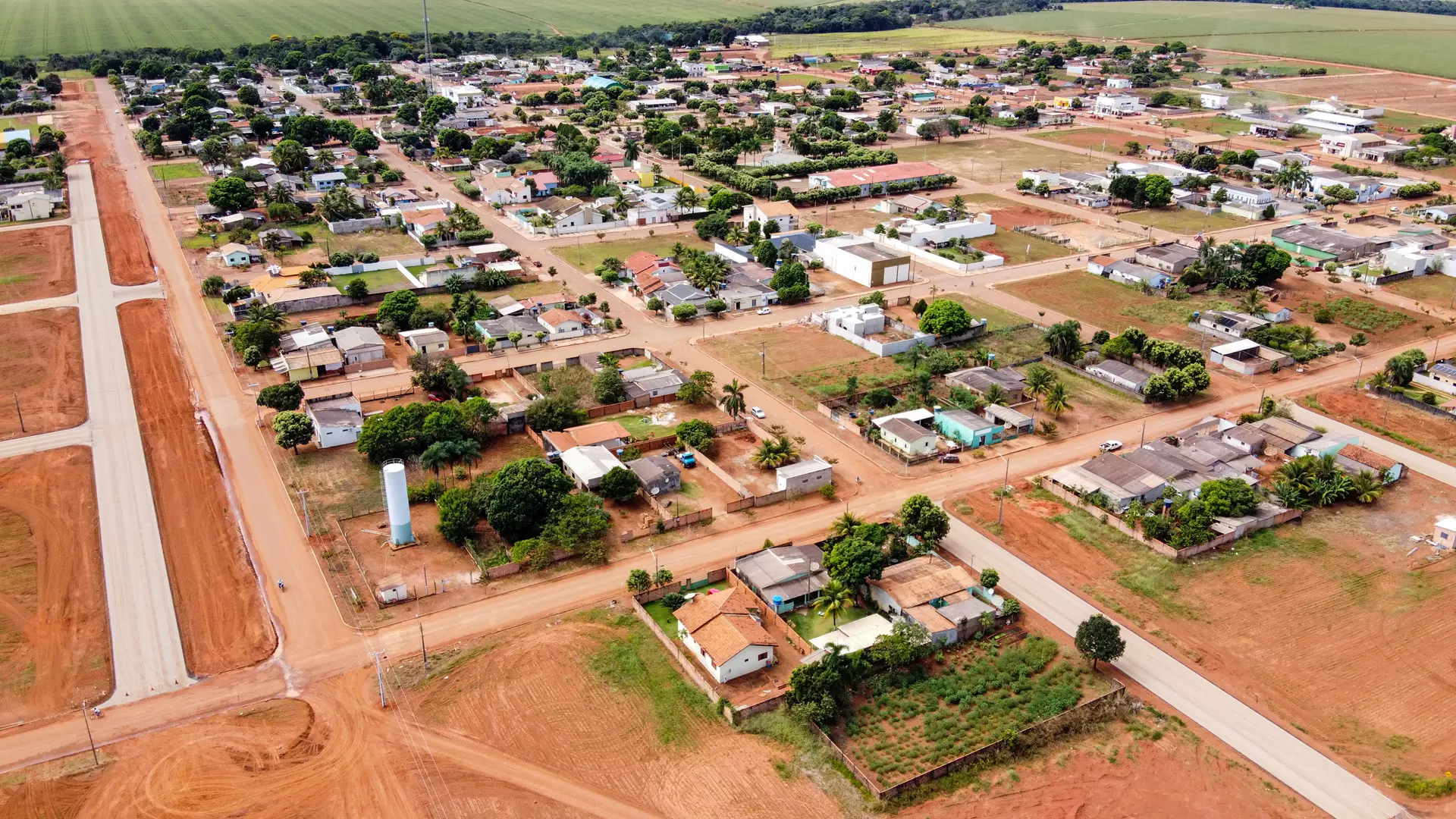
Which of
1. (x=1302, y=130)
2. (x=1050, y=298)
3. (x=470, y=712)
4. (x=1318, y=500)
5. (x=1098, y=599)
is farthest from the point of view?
(x=1302, y=130)

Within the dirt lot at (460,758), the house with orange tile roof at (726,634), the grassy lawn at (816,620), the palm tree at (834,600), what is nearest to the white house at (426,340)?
the dirt lot at (460,758)

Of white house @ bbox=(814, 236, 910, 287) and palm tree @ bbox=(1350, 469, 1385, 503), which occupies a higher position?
white house @ bbox=(814, 236, 910, 287)

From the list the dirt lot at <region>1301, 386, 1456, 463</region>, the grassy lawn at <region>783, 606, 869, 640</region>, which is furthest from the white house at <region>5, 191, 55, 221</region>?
the dirt lot at <region>1301, 386, 1456, 463</region>

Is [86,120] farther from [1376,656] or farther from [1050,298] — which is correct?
[1376,656]

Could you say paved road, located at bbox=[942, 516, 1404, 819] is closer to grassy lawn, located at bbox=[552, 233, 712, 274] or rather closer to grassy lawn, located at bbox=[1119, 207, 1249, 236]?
grassy lawn, located at bbox=[552, 233, 712, 274]

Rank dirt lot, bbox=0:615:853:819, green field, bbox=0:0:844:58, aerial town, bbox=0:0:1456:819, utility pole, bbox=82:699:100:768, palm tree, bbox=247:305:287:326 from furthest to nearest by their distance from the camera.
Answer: green field, bbox=0:0:844:58 → palm tree, bbox=247:305:287:326 → aerial town, bbox=0:0:1456:819 → utility pole, bbox=82:699:100:768 → dirt lot, bbox=0:615:853:819

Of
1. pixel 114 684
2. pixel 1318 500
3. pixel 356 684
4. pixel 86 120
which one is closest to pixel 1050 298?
pixel 1318 500

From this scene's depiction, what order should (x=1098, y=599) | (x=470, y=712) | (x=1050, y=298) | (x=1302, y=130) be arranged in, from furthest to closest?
1. (x=1302, y=130)
2. (x=1050, y=298)
3. (x=1098, y=599)
4. (x=470, y=712)
